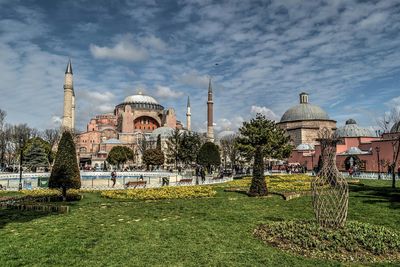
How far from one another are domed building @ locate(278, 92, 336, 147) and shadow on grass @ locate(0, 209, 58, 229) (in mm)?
40662

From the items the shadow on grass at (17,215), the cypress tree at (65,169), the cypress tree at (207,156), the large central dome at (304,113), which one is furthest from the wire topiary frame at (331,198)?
the large central dome at (304,113)

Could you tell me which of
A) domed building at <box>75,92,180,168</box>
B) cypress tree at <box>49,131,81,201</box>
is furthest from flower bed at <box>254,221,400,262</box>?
domed building at <box>75,92,180,168</box>

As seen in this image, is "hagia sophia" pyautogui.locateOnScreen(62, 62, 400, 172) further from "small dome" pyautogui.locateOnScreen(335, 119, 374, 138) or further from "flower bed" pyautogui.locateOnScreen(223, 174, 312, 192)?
"flower bed" pyautogui.locateOnScreen(223, 174, 312, 192)

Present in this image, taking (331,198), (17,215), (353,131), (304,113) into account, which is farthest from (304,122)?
(17,215)

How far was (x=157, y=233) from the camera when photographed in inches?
277

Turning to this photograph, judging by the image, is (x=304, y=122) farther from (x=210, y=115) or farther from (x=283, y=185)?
(x=283, y=185)

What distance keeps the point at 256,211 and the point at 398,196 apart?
248 inches

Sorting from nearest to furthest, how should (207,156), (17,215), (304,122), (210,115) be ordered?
(17,215), (207,156), (304,122), (210,115)

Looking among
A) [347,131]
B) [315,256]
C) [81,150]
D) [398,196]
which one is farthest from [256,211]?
[81,150]

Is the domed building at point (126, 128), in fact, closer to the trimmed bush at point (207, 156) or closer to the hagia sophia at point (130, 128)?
the hagia sophia at point (130, 128)

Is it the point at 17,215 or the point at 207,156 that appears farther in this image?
the point at 207,156

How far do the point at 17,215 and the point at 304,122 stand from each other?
4439 centimetres

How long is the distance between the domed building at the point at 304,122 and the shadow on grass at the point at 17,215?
133 ft

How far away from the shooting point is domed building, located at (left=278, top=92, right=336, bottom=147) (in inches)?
1847
